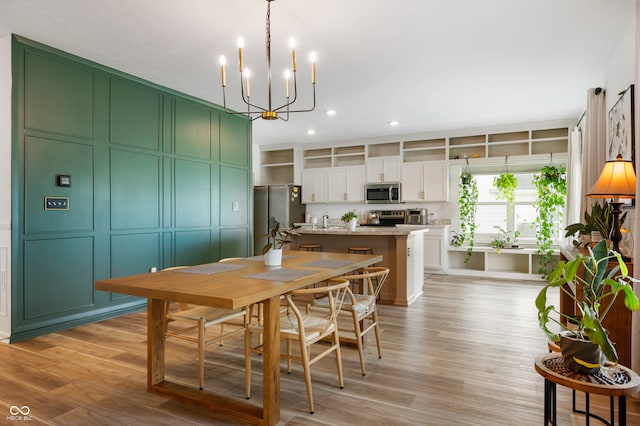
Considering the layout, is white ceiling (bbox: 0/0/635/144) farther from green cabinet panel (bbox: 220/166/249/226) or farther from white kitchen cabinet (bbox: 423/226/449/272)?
white kitchen cabinet (bbox: 423/226/449/272)

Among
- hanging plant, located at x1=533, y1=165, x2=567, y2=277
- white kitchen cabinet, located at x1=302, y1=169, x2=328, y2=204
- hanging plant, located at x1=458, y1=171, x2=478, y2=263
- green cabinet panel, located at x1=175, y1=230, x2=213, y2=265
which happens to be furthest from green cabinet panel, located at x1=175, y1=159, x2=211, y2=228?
hanging plant, located at x1=533, y1=165, x2=567, y2=277

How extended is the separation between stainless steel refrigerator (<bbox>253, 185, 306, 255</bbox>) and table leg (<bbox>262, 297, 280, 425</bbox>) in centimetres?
604

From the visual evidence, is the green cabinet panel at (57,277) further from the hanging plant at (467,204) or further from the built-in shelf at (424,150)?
the hanging plant at (467,204)

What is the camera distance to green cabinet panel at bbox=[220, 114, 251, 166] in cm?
576

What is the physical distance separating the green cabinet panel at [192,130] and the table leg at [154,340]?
3.00m

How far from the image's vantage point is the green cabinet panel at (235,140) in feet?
18.9

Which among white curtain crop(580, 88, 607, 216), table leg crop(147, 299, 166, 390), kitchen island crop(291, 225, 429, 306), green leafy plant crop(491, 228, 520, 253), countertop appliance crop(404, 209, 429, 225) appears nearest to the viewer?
table leg crop(147, 299, 166, 390)

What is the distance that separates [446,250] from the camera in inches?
285

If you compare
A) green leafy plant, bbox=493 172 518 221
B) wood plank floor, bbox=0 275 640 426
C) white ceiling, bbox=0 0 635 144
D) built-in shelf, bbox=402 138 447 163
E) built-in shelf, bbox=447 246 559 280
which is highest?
white ceiling, bbox=0 0 635 144

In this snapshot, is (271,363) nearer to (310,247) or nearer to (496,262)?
(310,247)

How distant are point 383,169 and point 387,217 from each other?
97 centimetres

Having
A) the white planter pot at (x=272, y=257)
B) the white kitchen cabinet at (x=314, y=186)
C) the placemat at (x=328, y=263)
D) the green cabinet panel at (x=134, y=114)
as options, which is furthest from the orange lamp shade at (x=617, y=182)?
the white kitchen cabinet at (x=314, y=186)

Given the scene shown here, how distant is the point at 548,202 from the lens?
652 cm

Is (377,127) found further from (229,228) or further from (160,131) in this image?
(160,131)
